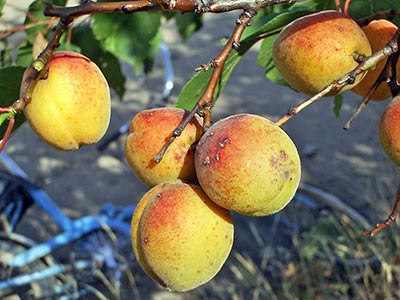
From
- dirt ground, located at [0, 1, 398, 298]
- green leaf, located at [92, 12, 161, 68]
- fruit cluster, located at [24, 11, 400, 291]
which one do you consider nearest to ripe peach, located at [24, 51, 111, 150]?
fruit cluster, located at [24, 11, 400, 291]

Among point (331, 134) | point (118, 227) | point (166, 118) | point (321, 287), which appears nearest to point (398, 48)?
point (166, 118)

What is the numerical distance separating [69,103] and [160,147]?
0.12 m

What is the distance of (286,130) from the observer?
397 centimetres

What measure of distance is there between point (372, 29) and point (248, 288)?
6.50 ft

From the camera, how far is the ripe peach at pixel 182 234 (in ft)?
2.14

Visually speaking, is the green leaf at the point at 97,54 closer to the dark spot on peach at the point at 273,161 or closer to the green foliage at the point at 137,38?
the green foliage at the point at 137,38

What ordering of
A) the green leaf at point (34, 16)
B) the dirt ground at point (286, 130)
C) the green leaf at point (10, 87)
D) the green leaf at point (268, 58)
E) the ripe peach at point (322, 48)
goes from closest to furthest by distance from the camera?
the ripe peach at point (322, 48) < the green leaf at point (10, 87) < the green leaf at point (268, 58) < the green leaf at point (34, 16) < the dirt ground at point (286, 130)

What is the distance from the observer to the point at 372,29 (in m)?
0.83

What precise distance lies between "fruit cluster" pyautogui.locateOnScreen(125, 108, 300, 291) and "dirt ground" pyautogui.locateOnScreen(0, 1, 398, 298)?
2.33 m

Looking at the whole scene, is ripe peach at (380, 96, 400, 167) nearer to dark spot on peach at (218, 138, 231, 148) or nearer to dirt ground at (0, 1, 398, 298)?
dark spot on peach at (218, 138, 231, 148)

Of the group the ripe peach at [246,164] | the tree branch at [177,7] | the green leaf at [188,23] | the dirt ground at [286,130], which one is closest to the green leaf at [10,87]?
the tree branch at [177,7]

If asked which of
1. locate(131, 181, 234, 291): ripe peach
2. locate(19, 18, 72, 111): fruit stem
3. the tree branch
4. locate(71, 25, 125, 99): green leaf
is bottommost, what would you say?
locate(71, 25, 125, 99): green leaf

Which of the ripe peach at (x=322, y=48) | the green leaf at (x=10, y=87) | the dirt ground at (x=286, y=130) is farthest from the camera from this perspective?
the dirt ground at (x=286, y=130)

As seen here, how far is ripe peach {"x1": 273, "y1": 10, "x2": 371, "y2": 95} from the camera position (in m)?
0.74
